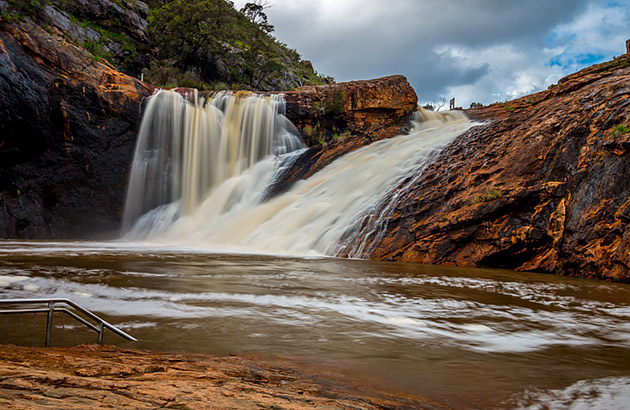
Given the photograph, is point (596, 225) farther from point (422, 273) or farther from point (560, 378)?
point (560, 378)

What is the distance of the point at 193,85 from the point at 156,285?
21443 millimetres

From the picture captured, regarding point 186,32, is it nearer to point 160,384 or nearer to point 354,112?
point 354,112

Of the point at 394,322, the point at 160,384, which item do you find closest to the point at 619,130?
the point at 394,322

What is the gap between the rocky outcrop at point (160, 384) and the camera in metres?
1.66

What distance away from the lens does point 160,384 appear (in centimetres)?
205

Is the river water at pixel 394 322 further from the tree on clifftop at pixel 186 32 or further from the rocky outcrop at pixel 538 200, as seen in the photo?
the tree on clifftop at pixel 186 32

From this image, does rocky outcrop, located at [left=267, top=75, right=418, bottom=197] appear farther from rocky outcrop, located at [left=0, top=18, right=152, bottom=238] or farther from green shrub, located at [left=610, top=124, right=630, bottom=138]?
green shrub, located at [left=610, top=124, right=630, bottom=138]

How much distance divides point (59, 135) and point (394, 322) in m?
18.2

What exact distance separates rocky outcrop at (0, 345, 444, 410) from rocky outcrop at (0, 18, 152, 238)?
17601mm

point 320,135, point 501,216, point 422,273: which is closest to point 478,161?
point 501,216

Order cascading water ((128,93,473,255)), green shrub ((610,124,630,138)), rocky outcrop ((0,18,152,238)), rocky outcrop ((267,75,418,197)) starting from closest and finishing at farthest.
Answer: green shrub ((610,124,630,138)), cascading water ((128,93,473,255)), rocky outcrop ((0,18,152,238)), rocky outcrop ((267,75,418,197))

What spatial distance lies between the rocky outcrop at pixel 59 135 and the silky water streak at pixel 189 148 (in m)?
0.66

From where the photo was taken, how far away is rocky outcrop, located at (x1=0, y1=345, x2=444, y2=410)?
5.43 feet

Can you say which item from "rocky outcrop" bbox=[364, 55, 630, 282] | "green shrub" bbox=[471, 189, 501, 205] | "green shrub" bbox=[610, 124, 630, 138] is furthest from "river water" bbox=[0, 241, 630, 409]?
"green shrub" bbox=[610, 124, 630, 138]
